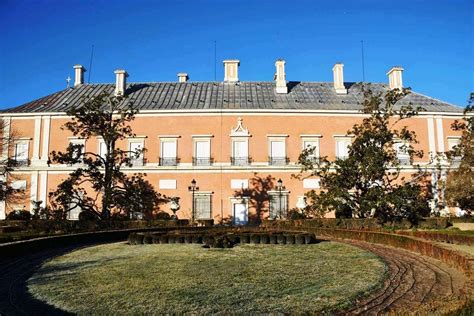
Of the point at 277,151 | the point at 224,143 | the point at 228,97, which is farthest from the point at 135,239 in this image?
the point at 228,97

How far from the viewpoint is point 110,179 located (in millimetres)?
21469

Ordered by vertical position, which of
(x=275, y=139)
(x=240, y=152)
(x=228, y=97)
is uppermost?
(x=228, y=97)

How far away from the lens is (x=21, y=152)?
29.8 m

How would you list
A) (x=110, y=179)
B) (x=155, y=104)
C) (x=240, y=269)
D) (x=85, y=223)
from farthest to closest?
(x=155, y=104), (x=110, y=179), (x=85, y=223), (x=240, y=269)

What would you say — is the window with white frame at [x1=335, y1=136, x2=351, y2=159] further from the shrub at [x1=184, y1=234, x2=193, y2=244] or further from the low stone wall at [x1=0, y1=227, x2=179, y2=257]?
the shrub at [x1=184, y1=234, x2=193, y2=244]

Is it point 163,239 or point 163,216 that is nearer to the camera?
point 163,239

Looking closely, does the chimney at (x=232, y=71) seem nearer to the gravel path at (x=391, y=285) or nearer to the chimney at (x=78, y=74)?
the chimney at (x=78, y=74)

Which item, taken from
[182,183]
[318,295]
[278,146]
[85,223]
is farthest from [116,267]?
[278,146]

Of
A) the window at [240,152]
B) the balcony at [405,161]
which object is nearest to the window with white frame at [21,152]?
the window at [240,152]

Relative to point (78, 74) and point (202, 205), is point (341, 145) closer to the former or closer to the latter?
point (202, 205)

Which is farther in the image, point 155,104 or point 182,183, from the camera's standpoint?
point 155,104

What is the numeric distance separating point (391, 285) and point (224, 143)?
22290 millimetres

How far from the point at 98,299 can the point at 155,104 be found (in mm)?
24992

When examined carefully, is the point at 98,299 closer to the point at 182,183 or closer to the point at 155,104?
the point at 182,183
